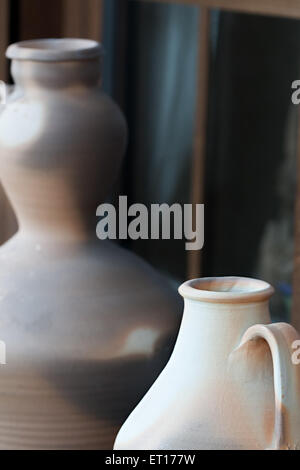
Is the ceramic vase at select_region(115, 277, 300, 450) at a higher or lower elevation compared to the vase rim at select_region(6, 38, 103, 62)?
lower

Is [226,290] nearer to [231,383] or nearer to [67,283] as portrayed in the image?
[231,383]

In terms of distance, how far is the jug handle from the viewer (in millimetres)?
655

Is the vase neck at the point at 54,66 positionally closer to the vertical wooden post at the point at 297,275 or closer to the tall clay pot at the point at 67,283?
the tall clay pot at the point at 67,283

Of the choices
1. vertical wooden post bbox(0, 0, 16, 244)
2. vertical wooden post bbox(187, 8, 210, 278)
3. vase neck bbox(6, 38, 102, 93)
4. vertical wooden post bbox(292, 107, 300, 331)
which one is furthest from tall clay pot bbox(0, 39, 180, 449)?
vertical wooden post bbox(0, 0, 16, 244)

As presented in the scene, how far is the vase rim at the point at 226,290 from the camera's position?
0.67 m

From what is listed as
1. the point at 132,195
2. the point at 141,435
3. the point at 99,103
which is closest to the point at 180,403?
the point at 141,435

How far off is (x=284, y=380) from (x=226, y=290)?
0.28 feet

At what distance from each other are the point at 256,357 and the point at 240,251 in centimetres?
123

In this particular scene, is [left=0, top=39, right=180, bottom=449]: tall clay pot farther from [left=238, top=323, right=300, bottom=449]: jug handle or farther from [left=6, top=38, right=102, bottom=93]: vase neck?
[left=238, top=323, right=300, bottom=449]: jug handle

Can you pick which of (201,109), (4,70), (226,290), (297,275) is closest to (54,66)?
(226,290)

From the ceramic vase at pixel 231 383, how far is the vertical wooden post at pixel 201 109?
3.87ft

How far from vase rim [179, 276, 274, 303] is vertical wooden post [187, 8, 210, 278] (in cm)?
114

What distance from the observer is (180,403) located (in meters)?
0.68

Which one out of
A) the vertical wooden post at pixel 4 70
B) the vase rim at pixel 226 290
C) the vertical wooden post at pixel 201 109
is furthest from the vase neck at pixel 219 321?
the vertical wooden post at pixel 4 70
